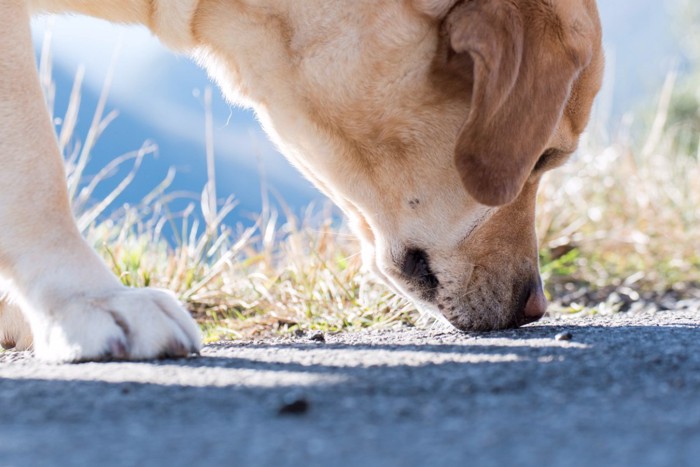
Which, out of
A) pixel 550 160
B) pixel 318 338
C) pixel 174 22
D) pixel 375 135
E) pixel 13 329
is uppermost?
pixel 174 22

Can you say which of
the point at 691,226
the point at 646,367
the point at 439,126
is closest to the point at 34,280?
the point at 439,126

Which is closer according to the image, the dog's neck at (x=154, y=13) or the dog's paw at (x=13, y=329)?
the dog's neck at (x=154, y=13)

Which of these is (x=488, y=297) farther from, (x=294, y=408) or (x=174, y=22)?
(x=294, y=408)

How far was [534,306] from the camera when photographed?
9.55 ft

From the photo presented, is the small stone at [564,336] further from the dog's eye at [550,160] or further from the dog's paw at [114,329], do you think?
the dog's paw at [114,329]

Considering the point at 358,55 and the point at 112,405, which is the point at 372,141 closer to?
the point at 358,55

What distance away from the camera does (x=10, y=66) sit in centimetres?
252

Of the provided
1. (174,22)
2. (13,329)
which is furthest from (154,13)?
(13,329)

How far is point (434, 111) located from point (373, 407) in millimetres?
1420

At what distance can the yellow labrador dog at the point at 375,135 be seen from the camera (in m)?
2.33

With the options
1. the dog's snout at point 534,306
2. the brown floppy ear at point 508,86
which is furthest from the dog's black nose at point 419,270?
the brown floppy ear at point 508,86

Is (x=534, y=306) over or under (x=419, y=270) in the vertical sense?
under

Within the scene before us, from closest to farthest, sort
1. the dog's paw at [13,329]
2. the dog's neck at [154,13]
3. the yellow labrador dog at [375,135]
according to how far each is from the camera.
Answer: the yellow labrador dog at [375,135] → the dog's neck at [154,13] → the dog's paw at [13,329]

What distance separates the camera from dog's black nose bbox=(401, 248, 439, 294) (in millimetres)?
3010
